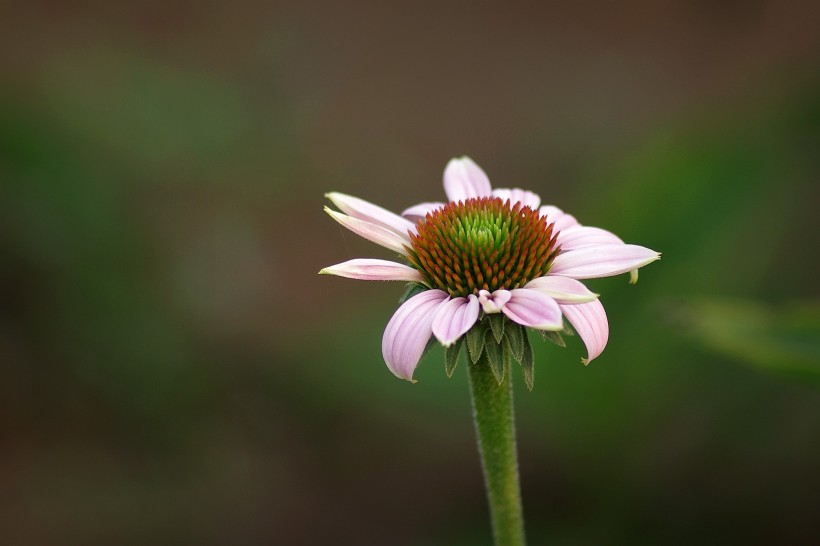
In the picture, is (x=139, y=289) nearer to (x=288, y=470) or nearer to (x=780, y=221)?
(x=288, y=470)

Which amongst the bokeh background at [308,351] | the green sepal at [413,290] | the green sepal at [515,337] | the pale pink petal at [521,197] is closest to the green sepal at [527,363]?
the green sepal at [515,337]

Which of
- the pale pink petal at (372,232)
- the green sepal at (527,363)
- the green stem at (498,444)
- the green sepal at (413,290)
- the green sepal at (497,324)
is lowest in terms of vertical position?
the green stem at (498,444)

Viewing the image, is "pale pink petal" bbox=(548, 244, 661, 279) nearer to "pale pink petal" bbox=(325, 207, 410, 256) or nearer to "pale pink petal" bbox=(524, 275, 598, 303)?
"pale pink petal" bbox=(524, 275, 598, 303)

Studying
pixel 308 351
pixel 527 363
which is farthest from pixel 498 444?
pixel 308 351

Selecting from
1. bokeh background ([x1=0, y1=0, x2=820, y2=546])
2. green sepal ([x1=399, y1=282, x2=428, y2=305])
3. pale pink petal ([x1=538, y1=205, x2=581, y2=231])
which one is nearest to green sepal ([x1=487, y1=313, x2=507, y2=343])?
green sepal ([x1=399, y1=282, x2=428, y2=305])

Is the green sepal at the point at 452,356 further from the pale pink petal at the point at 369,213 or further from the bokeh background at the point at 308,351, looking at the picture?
the bokeh background at the point at 308,351

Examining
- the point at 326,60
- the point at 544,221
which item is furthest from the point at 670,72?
the point at 544,221

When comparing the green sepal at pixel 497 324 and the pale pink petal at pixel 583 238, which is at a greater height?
the pale pink petal at pixel 583 238
